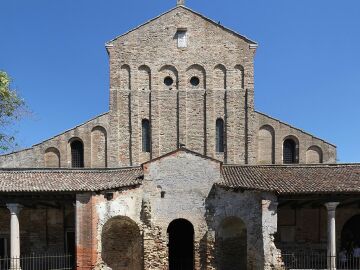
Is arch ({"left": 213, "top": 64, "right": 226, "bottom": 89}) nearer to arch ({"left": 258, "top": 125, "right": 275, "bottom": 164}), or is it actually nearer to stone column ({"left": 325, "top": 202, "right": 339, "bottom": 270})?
arch ({"left": 258, "top": 125, "right": 275, "bottom": 164})

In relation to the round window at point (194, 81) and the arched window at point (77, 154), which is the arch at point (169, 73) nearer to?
the round window at point (194, 81)

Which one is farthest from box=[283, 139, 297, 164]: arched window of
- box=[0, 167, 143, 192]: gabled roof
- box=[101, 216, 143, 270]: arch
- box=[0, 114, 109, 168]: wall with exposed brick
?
box=[0, 114, 109, 168]: wall with exposed brick

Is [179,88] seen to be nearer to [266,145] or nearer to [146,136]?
[146,136]

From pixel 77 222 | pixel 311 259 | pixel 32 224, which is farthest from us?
pixel 32 224

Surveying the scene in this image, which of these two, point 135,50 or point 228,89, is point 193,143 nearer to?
point 228,89

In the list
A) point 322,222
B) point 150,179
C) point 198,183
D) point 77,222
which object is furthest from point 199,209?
point 322,222

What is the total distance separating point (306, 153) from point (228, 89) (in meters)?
5.60

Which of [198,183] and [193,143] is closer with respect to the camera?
→ [198,183]

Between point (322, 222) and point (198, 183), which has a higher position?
point (198, 183)

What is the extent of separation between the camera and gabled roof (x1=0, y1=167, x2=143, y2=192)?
56.0 feet

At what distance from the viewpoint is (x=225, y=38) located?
23.7m

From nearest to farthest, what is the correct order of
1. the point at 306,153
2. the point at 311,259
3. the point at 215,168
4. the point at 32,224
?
the point at 215,168 → the point at 311,259 → the point at 32,224 → the point at 306,153

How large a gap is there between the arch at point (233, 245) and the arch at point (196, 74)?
29.2ft

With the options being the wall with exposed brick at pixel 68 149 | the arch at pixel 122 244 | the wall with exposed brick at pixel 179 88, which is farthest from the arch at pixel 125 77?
the arch at pixel 122 244
